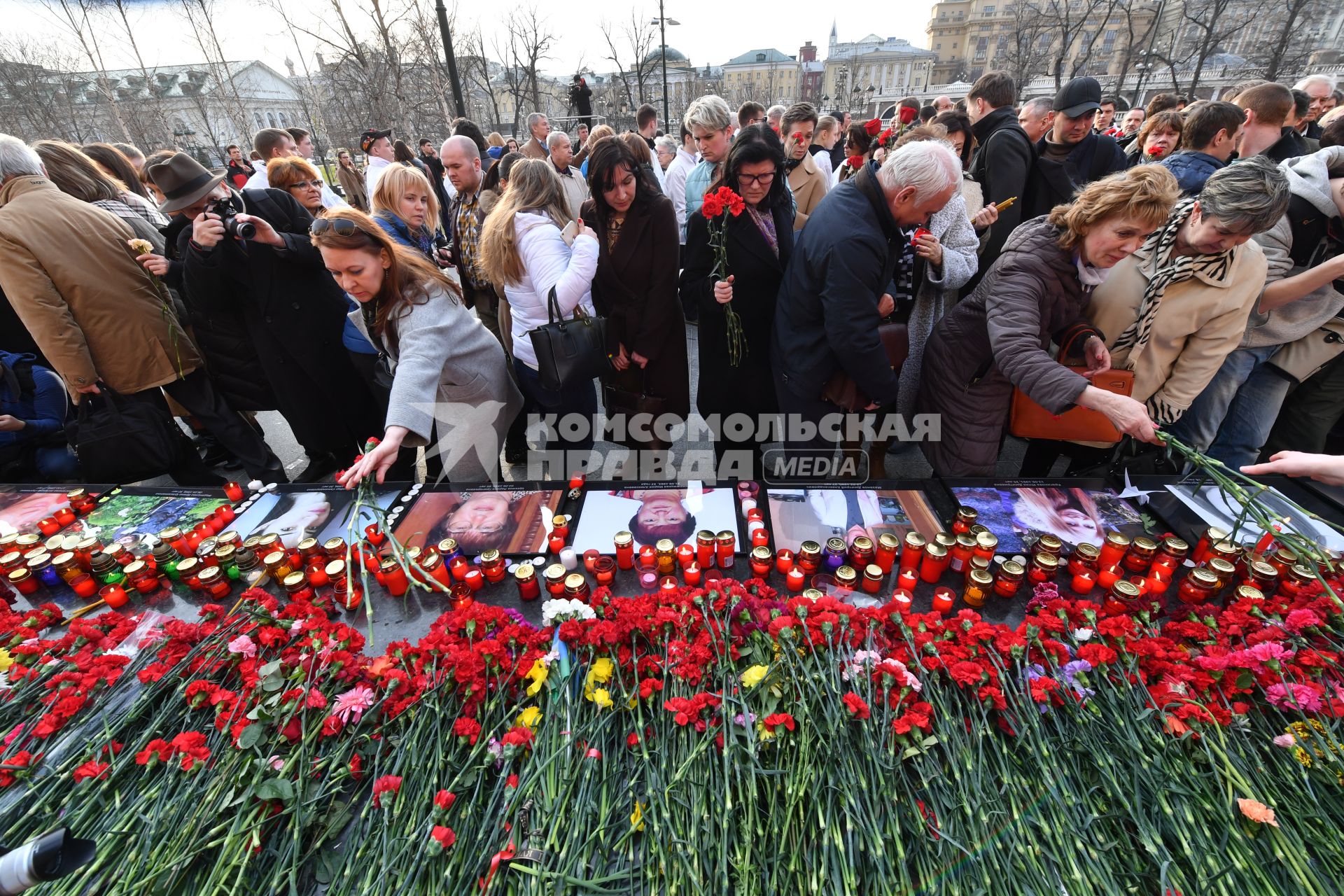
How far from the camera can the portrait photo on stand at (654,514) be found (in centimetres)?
196

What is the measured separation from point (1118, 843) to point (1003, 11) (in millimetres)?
76654

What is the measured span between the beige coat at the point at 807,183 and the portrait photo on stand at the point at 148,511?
4051 millimetres

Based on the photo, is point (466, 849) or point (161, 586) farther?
point (161, 586)

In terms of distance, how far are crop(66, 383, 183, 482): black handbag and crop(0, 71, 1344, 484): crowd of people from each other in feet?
0.37

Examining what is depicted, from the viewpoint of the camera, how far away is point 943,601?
Result: 1577 mm

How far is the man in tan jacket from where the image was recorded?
2668mm

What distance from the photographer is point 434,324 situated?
2301 mm

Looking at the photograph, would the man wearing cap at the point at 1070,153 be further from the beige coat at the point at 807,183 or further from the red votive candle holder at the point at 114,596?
the red votive candle holder at the point at 114,596

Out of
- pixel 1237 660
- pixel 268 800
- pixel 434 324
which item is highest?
pixel 434 324

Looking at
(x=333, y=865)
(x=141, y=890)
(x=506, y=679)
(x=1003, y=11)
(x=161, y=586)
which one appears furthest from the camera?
A: (x=1003, y=11)

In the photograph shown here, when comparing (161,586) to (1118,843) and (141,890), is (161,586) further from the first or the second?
(1118,843)

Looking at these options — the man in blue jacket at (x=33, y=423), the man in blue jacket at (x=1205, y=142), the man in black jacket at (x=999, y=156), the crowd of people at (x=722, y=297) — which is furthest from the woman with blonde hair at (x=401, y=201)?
the man in blue jacket at (x=1205, y=142)

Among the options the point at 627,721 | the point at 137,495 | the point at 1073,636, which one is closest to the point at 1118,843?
the point at 1073,636

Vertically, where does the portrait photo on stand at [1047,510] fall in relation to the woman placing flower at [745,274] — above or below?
below
